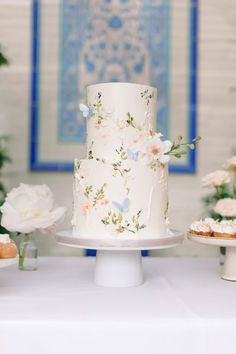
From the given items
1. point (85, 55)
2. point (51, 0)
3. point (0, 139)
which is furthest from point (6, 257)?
point (51, 0)

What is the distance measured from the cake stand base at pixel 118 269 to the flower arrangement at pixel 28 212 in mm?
187

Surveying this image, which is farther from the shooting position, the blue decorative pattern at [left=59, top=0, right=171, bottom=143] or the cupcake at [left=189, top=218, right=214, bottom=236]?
the blue decorative pattern at [left=59, top=0, right=171, bottom=143]

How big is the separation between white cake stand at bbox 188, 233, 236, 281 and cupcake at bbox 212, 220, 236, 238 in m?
0.02

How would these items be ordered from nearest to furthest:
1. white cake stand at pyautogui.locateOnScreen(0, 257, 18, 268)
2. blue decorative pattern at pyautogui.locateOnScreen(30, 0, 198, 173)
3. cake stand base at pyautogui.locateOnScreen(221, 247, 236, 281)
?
1. white cake stand at pyautogui.locateOnScreen(0, 257, 18, 268)
2. cake stand base at pyautogui.locateOnScreen(221, 247, 236, 281)
3. blue decorative pattern at pyautogui.locateOnScreen(30, 0, 198, 173)

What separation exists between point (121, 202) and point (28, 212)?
0.27 metres

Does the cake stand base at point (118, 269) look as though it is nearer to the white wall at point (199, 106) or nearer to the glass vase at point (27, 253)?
the glass vase at point (27, 253)

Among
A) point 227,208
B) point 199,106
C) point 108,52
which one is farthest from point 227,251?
point 108,52

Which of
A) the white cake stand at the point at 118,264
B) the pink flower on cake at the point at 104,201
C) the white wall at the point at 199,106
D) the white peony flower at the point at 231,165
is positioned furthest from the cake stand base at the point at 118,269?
the white wall at the point at 199,106

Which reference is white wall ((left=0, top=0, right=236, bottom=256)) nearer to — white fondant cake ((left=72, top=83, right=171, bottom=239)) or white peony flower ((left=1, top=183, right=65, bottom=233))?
white peony flower ((left=1, top=183, right=65, bottom=233))

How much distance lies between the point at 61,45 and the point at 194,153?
68cm

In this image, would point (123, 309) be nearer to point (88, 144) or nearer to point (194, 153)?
point (88, 144)

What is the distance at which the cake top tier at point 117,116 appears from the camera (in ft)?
3.49

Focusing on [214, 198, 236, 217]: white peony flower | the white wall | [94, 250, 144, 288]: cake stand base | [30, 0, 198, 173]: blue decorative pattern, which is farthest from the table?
[30, 0, 198, 173]: blue decorative pattern

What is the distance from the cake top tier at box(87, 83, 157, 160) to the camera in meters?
1.06
